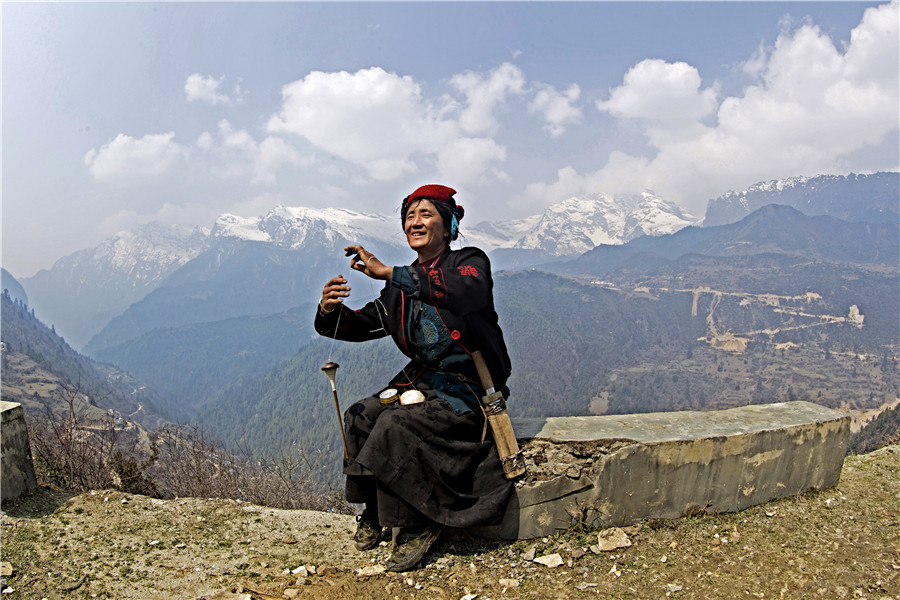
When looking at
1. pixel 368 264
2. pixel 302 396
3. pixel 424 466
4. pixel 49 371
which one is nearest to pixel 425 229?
pixel 368 264

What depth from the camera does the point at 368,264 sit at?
137 inches

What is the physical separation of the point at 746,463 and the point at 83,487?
Answer: 5.88 meters

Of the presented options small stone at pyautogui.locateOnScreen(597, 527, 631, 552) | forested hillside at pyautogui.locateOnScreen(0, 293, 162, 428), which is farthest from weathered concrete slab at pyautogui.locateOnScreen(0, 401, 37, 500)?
forested hillside at pyautogui.locateOnScreen(0, 293, 162, 428)

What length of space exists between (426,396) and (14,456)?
136 inches

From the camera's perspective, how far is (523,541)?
386 cm

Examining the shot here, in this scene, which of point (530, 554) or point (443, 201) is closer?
point (530, 554)

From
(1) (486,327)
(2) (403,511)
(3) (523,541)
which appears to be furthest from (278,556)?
(1) (486,327)

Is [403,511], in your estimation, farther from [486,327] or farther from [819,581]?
[819,581]

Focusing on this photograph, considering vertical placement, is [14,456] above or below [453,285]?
below

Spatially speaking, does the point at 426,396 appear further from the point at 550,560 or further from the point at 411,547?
the point at 550,560

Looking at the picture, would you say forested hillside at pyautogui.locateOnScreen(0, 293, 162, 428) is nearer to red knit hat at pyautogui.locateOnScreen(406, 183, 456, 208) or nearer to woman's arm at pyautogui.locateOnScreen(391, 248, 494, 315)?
red knit hat at pyautogui.locateOnScreen(406, 183, 456, 208)

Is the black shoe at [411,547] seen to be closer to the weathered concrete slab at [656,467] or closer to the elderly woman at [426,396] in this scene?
the elderly woman at [426,396]

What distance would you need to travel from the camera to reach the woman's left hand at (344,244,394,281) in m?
3.42

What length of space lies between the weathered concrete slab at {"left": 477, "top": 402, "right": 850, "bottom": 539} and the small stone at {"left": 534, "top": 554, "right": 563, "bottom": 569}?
22 cm
